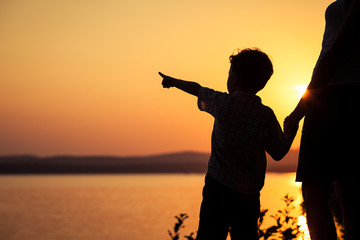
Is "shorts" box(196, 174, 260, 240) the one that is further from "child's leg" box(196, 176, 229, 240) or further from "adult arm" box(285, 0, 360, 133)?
"adult arm" box(285, 0, 360, 133)

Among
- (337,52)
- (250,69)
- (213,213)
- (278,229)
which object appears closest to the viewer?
(337,52)

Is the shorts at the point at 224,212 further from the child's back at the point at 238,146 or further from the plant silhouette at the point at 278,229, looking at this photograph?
the plant silhouette at the point at 278,229

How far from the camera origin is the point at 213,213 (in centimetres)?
355

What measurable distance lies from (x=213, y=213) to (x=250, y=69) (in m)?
0.87

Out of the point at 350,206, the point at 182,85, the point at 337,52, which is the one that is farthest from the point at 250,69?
the point at 350,206

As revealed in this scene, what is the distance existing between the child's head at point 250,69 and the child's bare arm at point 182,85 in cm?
23

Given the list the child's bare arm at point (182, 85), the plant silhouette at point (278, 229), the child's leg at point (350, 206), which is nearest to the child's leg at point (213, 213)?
the child's bare arm at point (182, 85)

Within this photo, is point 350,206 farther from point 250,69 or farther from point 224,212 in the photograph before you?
point 250,69

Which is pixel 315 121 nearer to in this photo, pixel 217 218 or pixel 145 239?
pixel 217 218

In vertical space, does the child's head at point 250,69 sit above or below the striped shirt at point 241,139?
above

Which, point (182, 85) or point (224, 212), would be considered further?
point (182, 85)

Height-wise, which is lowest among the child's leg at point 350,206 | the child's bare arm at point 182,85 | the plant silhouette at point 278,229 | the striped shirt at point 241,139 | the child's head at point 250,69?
the plant silhouette at point 278,229

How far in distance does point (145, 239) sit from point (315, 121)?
19.8 metres

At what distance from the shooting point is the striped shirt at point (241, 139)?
355cm
